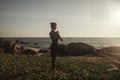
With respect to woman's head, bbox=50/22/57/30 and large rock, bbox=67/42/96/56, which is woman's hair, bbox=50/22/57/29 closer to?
woman's head, bbox=50/22/57/30

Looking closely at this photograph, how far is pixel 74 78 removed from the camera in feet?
42.0

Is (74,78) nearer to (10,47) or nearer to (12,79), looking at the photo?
(12,79)

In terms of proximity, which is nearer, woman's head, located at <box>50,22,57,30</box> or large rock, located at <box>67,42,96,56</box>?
woman's head, located at <box>50,22,57,30</box>

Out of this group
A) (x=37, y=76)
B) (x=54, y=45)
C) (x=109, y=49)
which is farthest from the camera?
(x=109, y=49)

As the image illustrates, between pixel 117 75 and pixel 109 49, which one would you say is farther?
pixel 109 49

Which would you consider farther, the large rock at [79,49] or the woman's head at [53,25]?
the large rock at [79,49]

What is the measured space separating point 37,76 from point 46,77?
2.09ft

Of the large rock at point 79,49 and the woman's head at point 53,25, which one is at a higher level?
the woman's head at point 53,25

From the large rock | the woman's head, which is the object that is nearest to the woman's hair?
the woman's head

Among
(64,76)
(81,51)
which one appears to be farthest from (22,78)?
(81,51)

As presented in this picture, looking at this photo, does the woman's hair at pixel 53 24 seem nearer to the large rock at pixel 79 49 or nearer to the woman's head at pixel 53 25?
the woman's head at pixel 53 25

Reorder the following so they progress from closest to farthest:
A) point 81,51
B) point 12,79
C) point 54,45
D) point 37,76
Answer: point 12,79 → point 37,76 → point 54,45 → point 81,51

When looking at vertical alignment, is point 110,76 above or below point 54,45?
below

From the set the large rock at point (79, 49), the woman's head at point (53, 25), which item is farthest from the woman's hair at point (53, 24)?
the large rock at point (79, 49)
